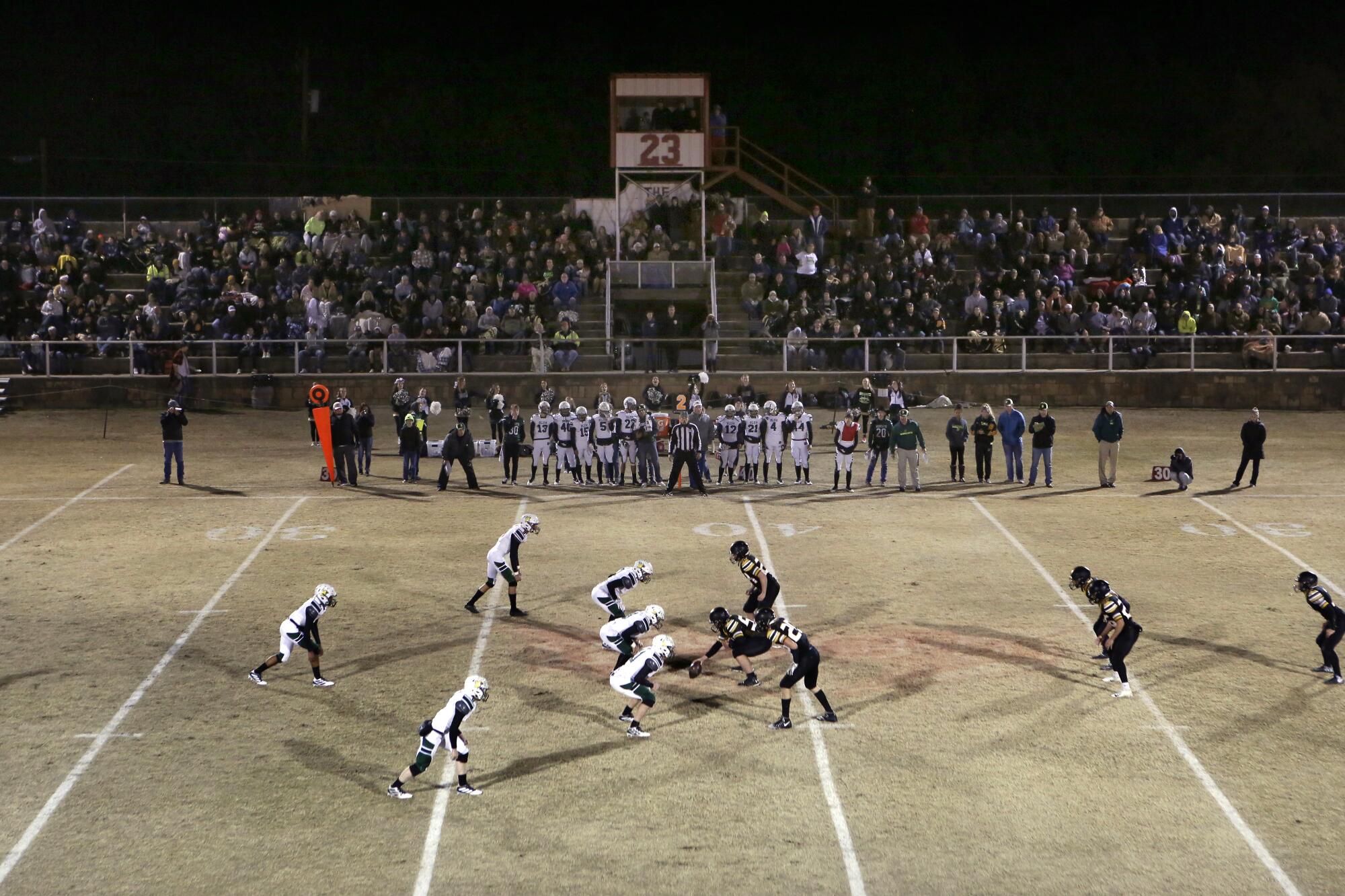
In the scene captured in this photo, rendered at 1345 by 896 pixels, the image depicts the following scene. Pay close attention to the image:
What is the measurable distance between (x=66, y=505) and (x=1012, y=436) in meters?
17.4

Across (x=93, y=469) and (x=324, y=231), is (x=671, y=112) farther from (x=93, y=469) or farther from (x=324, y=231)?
(x=93, y=469)

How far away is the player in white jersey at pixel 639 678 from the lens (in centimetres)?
1464

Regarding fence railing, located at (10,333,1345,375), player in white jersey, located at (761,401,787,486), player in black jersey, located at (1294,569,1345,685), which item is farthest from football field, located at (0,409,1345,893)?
fence railing, located at (10,333,1345,375)

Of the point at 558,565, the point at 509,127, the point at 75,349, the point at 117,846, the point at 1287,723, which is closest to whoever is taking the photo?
Answer: the point at 117,846

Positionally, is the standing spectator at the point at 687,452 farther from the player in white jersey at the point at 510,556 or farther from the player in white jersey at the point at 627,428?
the player in white jersey at the point at 510,556

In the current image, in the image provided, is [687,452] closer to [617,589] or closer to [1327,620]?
[617,589]

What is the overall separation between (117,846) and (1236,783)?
10.0 meters

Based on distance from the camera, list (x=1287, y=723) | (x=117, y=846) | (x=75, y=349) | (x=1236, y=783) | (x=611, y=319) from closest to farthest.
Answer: (x=117, y=846) < (x=1236, y=783) < (x=1287, y=723) < (x=75, y=349) < (x=611, y=319)

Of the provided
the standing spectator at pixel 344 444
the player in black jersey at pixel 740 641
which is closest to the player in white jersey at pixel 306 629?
the player in black jersey at pixel 740 641

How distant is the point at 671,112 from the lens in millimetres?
39875

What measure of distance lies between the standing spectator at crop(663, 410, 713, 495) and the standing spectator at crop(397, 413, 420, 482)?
Answer: 4.86m

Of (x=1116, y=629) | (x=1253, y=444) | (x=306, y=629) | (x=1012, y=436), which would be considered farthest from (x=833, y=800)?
(x=1253, y=444)

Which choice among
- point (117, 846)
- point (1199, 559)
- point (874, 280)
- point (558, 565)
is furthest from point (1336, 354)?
point (117, 846)

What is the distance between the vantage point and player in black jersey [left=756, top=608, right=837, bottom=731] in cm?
1481
